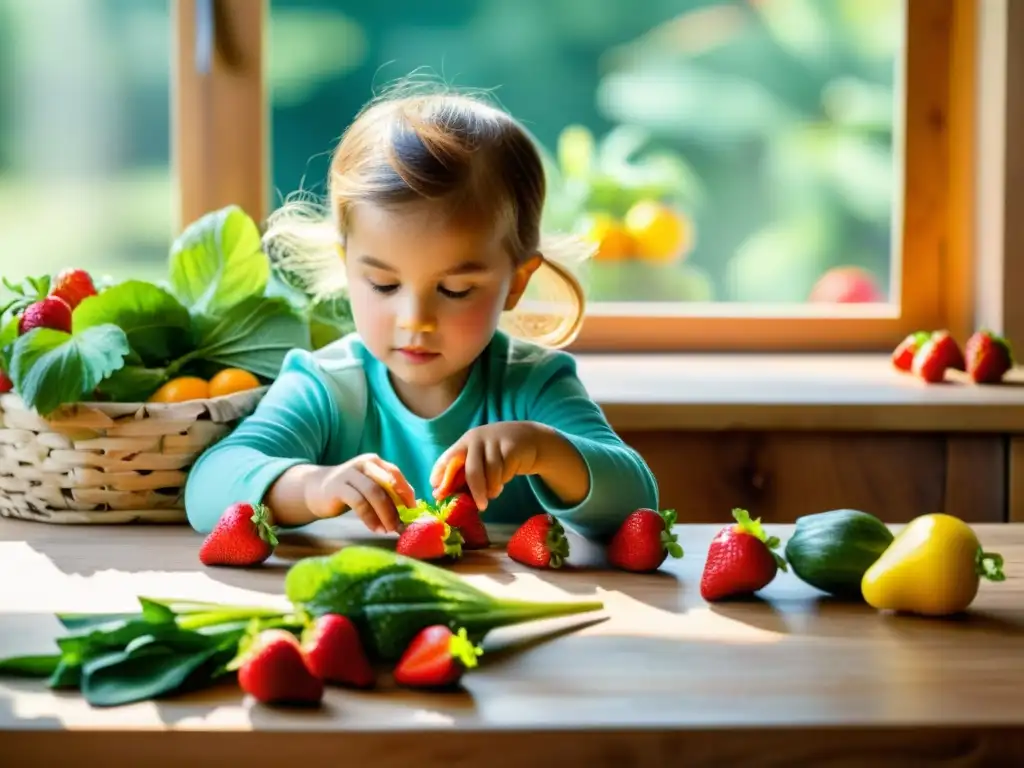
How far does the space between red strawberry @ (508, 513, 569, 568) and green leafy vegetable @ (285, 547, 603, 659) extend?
0.26m

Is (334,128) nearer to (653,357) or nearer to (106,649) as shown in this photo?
(653,357)

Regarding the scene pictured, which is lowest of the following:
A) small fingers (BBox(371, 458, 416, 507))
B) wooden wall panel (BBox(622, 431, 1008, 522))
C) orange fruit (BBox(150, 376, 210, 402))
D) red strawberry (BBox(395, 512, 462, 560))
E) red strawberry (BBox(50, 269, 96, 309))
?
wooden wall panel (BBox(622, 431, 1008, 522))

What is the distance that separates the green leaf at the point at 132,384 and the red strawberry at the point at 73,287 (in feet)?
0.37

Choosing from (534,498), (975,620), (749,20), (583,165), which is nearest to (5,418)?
(534,498)

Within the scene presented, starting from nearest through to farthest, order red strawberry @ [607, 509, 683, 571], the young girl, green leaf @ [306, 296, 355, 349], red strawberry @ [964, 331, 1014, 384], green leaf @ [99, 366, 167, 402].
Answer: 1. red strawberry @ [607, 509, 683, 571]
2. the young girl
3. green leaf @ [99, 366, 167, 402]
4. green leaf @ [306, 296, 355, 349]
5. red strawberry @ [964, 331, 1014, 384]

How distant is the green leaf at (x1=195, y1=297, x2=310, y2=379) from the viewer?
1562 mm

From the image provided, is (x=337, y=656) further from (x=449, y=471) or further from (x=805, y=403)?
(x=805, y=403)

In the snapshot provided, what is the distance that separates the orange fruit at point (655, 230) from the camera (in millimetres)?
2635

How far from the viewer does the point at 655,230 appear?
2643 mm

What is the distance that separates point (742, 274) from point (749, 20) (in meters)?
0.47

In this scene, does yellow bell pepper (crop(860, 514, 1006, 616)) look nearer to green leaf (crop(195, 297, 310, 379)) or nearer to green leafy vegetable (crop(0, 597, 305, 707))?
green leafy vegetable (crop(0, 597, 305, 707))

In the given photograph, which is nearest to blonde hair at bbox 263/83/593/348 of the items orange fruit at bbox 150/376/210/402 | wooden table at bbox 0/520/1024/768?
orange fruit at bbox 150/376/210/402

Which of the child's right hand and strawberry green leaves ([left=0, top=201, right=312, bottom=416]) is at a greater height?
strawberry green leaves ([left=0, top=201, right=312, bottom=416])

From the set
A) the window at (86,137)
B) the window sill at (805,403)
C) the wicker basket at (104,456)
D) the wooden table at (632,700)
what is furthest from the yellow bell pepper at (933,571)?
the window at (86,137)
